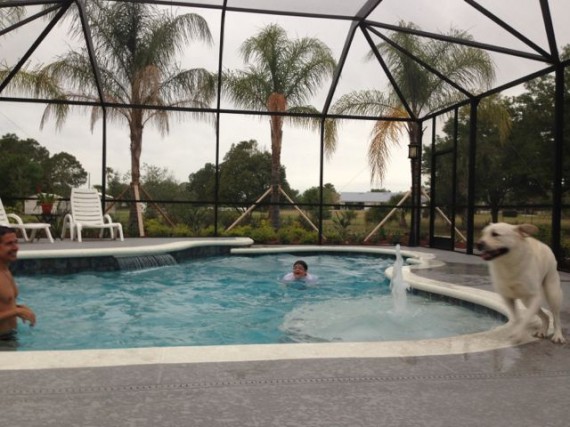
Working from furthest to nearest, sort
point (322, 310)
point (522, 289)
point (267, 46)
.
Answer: point (267, 46) → point (322, 310) → point (522, 289)

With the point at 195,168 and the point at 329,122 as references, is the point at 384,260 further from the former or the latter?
the point at 195,168

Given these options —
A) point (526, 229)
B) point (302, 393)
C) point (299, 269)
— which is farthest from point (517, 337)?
point (299, 269)

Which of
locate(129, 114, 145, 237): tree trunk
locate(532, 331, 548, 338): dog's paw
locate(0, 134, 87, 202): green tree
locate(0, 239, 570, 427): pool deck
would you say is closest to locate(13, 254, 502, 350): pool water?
locate(532, 331, 548, 338): dog's paw

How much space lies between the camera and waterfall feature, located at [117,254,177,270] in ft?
24.9

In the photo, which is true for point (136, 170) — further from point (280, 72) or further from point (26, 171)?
point (26, 171)

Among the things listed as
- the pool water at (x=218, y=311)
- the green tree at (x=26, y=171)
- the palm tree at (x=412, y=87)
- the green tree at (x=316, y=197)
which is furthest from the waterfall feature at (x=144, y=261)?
the green tree at (x=26, y=171)

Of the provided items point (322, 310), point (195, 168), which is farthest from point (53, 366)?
point (195, 168)

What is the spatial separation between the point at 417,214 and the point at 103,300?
300 inches

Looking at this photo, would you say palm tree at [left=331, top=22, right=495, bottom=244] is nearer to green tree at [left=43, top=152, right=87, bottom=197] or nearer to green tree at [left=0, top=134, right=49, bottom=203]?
green tree at [left=43, top=152, right=87, bottom=197]

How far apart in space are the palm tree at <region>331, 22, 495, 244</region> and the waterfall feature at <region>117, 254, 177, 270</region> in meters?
5.88

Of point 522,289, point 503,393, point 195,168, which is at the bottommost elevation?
point 503,393

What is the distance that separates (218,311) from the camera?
5.76 meters

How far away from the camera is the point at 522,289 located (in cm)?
305

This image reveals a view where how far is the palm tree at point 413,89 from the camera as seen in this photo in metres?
12.1
